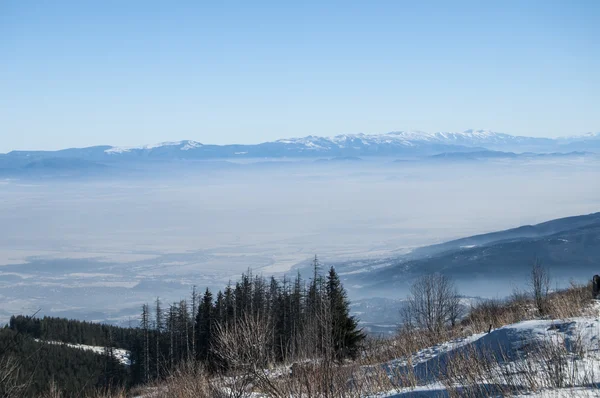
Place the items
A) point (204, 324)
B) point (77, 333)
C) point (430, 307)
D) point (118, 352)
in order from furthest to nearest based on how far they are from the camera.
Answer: point (77, 333), point (118, 352), point (204, 324), point (430, 307)

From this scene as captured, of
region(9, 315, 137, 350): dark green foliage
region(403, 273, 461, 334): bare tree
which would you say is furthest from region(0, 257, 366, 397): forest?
region(403, 273, 461, 334): bare tree

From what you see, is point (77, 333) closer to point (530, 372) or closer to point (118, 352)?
point (118, 352)

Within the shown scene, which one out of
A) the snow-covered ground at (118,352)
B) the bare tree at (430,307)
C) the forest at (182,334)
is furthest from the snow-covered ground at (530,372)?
the snow-covered ground at (118,352)

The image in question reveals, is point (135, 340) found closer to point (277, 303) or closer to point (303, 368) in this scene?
point (277, 303)

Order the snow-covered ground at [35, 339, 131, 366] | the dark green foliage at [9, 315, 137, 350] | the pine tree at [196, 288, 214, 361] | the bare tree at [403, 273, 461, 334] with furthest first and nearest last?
1. the dark green foliage at [9, 315, 137, 350]
2. the snow-covered ground at [35, 339, 131, 366]
3. the pine tree at [196, 288, 214, 361]
4. the bare tree at [403, 273, 461, 334]

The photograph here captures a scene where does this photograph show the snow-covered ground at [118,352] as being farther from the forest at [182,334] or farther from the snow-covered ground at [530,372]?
the snow-covered ground at [530,372]

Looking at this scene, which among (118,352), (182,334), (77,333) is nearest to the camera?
(182,334)

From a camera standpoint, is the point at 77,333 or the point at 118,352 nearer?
the point at 118,352

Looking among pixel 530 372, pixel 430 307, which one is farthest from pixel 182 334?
pixel 530 372

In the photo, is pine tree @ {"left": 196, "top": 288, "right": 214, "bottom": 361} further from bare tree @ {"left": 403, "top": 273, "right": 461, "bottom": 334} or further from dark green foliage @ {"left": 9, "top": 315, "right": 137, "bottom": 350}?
dark green foliage @ {"left": 9, "top": 315, "right": 137, "bottom": 350}

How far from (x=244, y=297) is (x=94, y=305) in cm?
16402

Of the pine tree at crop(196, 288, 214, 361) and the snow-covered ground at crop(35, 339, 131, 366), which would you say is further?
the snow-covered ground at crop(35, 339, 131, 366)

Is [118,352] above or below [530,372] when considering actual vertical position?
below

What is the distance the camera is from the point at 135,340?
64375 millimetres
